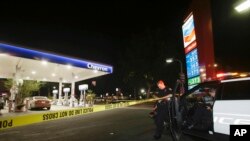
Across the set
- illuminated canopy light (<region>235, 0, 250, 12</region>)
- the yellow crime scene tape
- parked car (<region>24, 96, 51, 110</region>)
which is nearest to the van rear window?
illuminated canopy light (<region>235, 0, 250, 12</region>)

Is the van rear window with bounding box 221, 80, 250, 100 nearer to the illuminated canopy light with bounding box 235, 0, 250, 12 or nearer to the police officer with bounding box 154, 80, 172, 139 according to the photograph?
the police officer with bounding box 154, 80, 172, 139

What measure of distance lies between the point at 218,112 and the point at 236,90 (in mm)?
542

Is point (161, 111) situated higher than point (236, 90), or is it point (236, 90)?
point (236, 90)

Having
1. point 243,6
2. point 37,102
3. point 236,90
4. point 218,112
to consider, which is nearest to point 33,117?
point 218,112

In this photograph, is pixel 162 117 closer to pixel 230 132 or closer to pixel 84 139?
pixel 84 139

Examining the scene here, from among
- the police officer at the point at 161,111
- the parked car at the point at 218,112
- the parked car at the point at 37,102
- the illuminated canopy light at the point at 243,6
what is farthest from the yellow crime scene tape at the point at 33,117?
the illuminated canopy light at the point at 243,6

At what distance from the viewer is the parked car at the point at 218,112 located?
14.6 ft

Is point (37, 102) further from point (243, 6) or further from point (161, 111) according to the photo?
point (243, 6)

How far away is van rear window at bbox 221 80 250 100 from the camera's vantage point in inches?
177

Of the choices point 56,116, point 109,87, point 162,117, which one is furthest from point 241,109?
point 109,87

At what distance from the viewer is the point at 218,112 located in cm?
484

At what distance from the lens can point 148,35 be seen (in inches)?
2047

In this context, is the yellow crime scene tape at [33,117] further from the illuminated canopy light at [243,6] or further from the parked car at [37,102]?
the illuminated canopy light at [243,6]

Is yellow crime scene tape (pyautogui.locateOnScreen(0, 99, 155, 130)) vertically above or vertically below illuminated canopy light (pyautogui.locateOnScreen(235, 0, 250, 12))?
below
